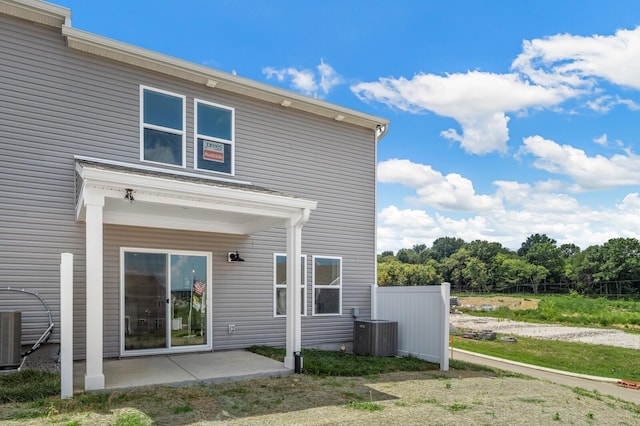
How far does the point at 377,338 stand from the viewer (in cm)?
911

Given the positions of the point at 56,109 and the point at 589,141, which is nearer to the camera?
the point at 56,109

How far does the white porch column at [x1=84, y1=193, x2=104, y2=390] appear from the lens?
5336mm

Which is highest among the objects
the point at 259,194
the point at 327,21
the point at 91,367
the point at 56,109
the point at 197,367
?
the point at 327,21

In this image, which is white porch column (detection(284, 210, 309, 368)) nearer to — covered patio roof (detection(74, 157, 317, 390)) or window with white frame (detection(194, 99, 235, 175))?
covered patio roof (detection(74, 157, 317, 390))

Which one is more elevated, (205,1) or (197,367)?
(205,1)

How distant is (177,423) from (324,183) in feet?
21.3

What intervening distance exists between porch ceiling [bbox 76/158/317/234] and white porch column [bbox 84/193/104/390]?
445 millimetres

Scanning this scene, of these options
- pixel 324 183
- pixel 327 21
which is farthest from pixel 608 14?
pixel 324 183

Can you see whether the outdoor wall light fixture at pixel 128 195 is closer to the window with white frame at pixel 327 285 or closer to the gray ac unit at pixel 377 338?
the window with white frame at pixel 327 285

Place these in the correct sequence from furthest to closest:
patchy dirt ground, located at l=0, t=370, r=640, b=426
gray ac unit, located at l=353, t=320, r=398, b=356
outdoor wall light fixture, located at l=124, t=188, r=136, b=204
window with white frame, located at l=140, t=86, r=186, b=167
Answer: gray ac unit, located at l=353, t=320, r=398, b=356 → window with white frame, located at l=140, t=86, r=186, b=167 → outdoor wall light fixture, located at l=124, t=188, r=136, b=204 → patchy dirt ground, located at l=0, t=370, r=640, b=426

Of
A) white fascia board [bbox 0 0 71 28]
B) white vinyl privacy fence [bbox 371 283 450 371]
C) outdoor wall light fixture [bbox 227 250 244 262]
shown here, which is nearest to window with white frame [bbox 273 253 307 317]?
outdoor wall light fixture [bbox 227 250 244 262]

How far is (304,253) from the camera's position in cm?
968

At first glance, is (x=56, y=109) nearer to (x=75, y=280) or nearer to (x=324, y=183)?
(x=75, y=280)

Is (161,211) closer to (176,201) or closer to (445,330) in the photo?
(176,201)
